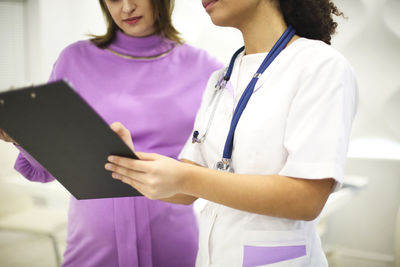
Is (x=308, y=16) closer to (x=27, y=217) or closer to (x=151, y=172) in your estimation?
(x=151, y=172)

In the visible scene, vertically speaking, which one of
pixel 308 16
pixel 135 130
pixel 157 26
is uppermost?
pixel 308 16

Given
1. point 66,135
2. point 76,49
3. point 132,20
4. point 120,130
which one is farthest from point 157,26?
point 66,135

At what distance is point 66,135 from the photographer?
0.89 metres

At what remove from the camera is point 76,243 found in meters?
1.49

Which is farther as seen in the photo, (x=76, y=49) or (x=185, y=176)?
(x=76, y=49)

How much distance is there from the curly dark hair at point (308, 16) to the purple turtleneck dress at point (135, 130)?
57cm

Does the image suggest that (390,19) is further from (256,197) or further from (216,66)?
(256,197)

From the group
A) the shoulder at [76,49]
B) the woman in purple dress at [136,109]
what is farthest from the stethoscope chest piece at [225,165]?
the shoulder at [76,49]

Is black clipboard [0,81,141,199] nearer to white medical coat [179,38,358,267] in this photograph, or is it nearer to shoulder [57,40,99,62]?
white medical coat [179,38,358,267]

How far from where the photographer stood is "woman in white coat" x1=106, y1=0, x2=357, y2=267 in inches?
35.5

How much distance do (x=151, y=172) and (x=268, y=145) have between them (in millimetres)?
326

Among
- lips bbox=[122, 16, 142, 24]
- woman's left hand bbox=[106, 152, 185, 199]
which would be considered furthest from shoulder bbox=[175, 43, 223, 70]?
woman's left hand bbox=[106, 152, 185, 199]

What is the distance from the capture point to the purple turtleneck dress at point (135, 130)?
1.44 meters

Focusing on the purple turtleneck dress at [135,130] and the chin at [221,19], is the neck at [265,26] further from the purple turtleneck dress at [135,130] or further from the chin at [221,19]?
the purple turtleneck dress at [135,130]
